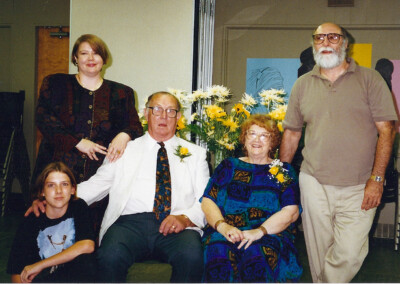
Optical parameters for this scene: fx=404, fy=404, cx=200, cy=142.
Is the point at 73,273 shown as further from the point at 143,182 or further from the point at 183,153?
the point at 183,153

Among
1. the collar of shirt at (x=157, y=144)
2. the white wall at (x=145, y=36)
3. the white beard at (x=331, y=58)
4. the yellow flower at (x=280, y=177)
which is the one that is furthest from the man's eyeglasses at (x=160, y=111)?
the white wall at (x=145, y=36)

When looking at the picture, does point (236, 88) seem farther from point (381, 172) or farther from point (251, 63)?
point (381, 172)

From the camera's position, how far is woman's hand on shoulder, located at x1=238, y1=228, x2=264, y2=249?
79.5 inches

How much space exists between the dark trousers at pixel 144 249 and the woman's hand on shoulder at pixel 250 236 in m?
0.22

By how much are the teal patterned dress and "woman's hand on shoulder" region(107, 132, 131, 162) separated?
1.80ft

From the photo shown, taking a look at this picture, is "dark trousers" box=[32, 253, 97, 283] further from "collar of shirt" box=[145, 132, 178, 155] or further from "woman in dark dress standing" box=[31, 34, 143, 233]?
"collar of shirt" box=[145, 132, 178, 155]

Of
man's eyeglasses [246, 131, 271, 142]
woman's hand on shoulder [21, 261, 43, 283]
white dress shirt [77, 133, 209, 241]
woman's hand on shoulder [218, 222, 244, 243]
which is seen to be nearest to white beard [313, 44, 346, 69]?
man's eyeglasses [246, 131, 271, 142]

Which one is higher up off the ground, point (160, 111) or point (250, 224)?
point (160, 111)

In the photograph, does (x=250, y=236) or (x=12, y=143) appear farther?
(x=12, y=143)

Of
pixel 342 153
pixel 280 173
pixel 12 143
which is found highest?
pixel 342 153

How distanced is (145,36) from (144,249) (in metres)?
2.32

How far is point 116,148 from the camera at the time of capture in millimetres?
2332

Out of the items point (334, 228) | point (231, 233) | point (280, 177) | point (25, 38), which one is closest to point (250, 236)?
point (231, 233)

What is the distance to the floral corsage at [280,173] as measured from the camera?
220 cm
